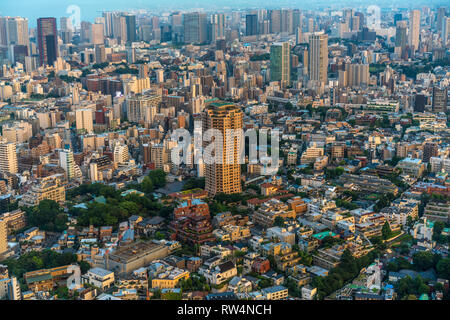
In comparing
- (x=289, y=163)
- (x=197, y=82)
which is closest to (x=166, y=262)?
(x=289, y=163)

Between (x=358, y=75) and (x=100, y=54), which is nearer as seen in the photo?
(x=358, y=75)

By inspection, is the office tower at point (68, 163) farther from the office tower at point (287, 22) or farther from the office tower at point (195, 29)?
the office tower at point (287, 22)

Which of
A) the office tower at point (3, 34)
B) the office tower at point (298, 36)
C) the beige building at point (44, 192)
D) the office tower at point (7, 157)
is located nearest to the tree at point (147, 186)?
the beige building at point (44, 192)

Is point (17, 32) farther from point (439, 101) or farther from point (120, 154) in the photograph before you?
point (439, 101)

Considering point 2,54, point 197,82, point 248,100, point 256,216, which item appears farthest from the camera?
point 2,54

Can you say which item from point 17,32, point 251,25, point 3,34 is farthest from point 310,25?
point 3,34

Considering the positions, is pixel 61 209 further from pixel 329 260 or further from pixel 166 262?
pixel 329 260
